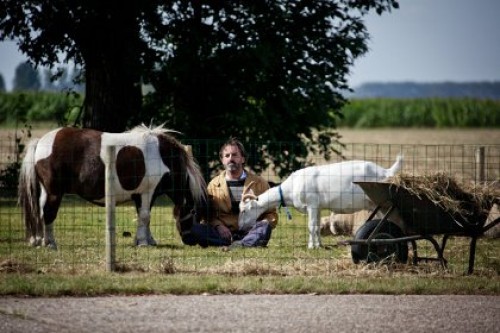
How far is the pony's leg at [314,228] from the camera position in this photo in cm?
1160

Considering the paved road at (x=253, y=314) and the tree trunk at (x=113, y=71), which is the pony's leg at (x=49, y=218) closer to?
the paved road at (x=253, y=314)

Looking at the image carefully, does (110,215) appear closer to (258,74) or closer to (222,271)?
(222,271)

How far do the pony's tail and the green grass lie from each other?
0.84 feet

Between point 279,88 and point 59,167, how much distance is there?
9.17 m

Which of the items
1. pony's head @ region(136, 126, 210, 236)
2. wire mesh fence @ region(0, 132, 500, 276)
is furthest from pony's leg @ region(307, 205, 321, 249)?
pony's head @ region(136, 126, 210, 236)

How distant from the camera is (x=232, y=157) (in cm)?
1133

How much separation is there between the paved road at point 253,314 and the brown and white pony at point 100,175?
145 inches

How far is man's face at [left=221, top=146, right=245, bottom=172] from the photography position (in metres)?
11.3

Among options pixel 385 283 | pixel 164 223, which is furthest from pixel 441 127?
pixel 385 283

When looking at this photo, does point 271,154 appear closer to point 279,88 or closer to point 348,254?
point 279,88

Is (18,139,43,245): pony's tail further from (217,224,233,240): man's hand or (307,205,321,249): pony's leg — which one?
(307,205,321,249): pony's leg

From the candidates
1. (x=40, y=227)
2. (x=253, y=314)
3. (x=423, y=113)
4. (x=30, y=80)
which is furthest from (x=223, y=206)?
(x=30, y=80)

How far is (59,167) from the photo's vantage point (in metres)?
11.4

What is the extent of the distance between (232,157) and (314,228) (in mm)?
1514
